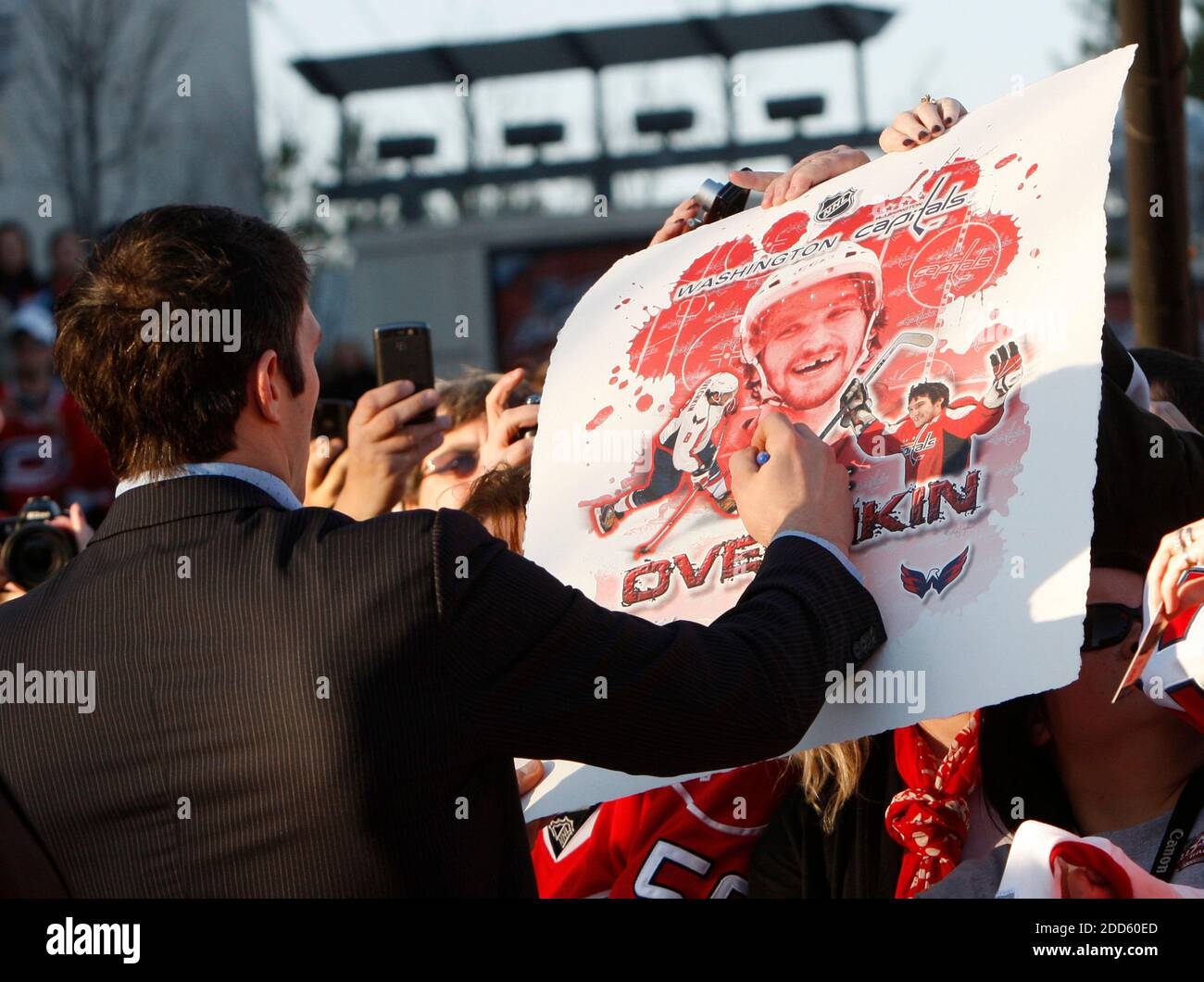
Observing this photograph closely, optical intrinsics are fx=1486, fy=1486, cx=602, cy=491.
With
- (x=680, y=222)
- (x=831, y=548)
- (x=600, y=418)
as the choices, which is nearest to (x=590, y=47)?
(x=680, y=222)

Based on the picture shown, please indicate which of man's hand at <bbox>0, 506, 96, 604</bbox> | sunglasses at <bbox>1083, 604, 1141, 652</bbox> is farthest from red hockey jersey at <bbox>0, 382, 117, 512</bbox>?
sunglasses at <bbox>1083, 604, 1141, 652</bbox>

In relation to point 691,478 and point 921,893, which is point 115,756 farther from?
point 921,893

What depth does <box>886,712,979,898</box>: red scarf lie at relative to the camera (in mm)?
2047

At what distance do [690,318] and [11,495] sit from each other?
20.2 ft

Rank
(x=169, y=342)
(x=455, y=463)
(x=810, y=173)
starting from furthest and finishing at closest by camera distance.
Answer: (x=455, y=463) → (x=810, y=173) → (x=169, y=342)

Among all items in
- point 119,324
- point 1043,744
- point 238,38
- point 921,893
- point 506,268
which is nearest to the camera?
point 119,324

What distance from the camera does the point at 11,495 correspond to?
7590mm

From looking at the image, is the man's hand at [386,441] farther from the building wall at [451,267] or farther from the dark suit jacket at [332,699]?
the building wall at [451,267]

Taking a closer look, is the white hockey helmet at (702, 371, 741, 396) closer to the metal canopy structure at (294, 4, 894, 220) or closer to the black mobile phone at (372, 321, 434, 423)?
the black mobile phone at (372, 321, 434, 423)

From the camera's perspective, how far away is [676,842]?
2.38 metres

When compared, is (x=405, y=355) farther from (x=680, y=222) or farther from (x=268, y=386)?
(x=268, y=386)

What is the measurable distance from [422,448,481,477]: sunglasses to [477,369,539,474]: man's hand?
18.6 inches

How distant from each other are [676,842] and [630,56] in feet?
46.8
